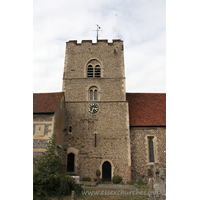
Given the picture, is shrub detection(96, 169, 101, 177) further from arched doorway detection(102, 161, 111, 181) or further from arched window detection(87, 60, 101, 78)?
arched window detection(87, 60, 101, 78)

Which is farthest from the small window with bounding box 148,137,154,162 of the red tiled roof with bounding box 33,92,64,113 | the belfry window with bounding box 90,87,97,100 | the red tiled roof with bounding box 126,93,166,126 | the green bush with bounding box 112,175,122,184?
the red tiled roof with bounding box 33,92,64,113

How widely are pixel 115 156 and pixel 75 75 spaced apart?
7997 millimetres

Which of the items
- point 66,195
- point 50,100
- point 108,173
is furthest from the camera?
point 108,173

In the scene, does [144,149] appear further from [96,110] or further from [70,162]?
[70,162]

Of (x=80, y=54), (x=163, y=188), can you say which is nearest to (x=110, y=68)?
(x=80, y=54)

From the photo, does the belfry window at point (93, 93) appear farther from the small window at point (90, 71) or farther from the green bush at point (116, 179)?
the green bush at point (116, 179)

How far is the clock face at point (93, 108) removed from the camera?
14750 millimetres

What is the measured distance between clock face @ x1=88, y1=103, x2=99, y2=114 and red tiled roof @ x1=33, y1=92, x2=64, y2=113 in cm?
270

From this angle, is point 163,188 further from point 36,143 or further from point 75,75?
point 75,75

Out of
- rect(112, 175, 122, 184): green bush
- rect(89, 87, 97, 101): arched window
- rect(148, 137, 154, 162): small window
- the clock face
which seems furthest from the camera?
rect(89, 87, 97, 101): arched window

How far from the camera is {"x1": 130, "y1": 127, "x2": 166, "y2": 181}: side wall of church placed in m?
13.6

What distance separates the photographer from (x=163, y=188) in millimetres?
7953

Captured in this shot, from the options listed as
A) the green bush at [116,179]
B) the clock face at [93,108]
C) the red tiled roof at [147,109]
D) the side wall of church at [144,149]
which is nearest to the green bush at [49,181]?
the green bush at [116,179]

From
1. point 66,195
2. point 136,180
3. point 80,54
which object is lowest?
point 136,180
